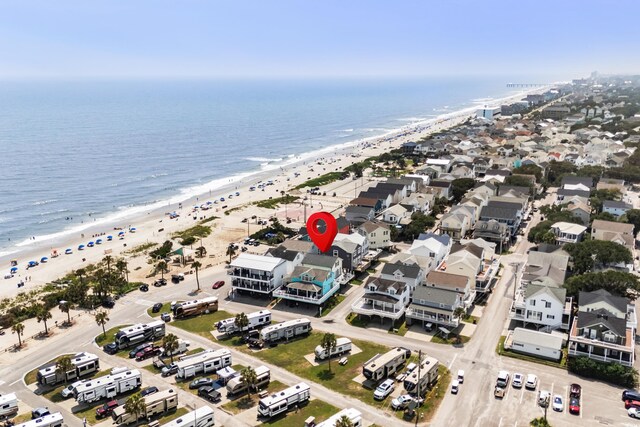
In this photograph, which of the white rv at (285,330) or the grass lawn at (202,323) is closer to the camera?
the white rv at (285,330)

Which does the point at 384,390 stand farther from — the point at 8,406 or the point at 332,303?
the point at 8,406

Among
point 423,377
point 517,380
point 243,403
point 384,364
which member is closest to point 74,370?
point 243,403

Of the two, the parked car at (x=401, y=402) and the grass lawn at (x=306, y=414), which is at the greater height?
the parked car at (x=401, y=402)

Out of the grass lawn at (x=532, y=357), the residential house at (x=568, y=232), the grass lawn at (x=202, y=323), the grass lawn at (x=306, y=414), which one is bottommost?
the grass lawn at (x=532, y=357)

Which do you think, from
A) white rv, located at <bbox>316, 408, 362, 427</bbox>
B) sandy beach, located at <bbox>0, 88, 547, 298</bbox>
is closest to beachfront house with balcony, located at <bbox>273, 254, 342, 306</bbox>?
sandy beach, located at <bbox>0, 88, 547, 298</bbox>

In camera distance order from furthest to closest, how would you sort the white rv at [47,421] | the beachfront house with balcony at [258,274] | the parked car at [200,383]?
the beachfront house with balcony at [258,274] < the parked car at [200,383] < the white rv at [47,421]

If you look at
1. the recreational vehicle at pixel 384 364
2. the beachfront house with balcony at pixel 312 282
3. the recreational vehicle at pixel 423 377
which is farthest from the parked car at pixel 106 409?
the recreational vehicle at pixel 423 377

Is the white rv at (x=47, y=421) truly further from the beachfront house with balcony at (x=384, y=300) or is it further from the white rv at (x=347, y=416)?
the beachfront house with balcony at (x=384, y=300)
